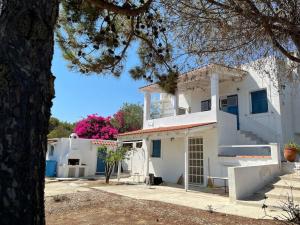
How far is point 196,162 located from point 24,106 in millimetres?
15659

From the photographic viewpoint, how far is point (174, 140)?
18.6 metres

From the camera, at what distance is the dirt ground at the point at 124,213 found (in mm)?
7480

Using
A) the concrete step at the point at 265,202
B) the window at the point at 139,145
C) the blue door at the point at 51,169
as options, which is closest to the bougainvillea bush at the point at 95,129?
the blue door at the point at 51,169

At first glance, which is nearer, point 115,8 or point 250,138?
point 115,8

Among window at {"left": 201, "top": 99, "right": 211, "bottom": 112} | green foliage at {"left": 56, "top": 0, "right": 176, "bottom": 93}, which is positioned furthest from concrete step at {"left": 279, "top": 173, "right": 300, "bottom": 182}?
window at {"left": 201, "top": 99, "right": 211, "bottom": 112}

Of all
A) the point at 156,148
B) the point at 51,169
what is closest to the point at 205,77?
the point at 156,148

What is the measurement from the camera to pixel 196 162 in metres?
17.0

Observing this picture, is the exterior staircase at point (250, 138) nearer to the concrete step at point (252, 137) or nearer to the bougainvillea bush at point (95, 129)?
the concrete step at point (252, 137)

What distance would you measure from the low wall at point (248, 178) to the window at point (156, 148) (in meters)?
8.53

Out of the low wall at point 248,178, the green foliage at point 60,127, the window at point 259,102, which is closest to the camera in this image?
the low wall at point 248,178

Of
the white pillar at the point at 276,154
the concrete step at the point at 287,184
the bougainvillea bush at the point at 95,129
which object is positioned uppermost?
the bougainvillea bush at the point at 95,129

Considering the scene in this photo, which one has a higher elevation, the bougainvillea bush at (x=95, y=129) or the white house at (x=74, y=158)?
the bougainvillea bush at (x=95, y=129)

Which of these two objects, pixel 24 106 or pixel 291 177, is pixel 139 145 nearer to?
pixel 291 177

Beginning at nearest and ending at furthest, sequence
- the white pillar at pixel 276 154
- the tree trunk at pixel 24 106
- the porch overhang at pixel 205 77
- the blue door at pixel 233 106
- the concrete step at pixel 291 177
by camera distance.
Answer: the tree trunk at pixel 24 106 < the porch overhang at pixel 205 77 < the concrete step at pixel 291 177 < the white pillar at pixel 276 154 < the blue door at pixel 233 106
